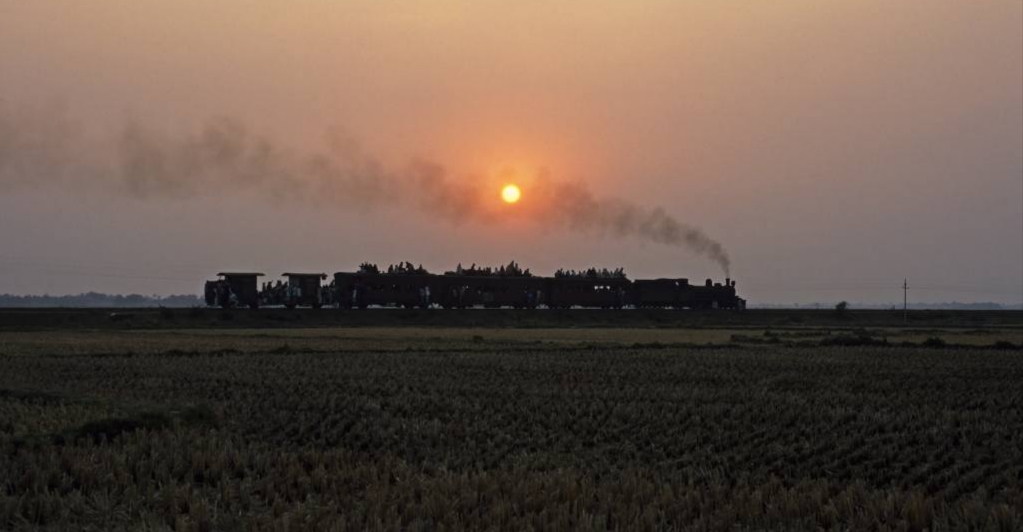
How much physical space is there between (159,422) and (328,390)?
8.25m

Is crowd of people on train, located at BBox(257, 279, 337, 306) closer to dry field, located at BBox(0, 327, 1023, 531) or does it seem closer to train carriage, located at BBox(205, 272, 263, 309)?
train carriage, located at BBox(205, 272, 263, 309)

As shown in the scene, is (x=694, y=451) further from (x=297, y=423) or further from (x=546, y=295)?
(x=546, y=295)

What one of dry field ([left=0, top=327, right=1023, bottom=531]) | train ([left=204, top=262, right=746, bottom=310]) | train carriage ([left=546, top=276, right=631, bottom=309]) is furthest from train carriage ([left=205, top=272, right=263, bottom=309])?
dry field ([left=0, top=327, right=1023, bottom=531])

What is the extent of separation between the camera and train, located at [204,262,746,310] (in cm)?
7988

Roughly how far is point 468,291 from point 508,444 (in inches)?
2639

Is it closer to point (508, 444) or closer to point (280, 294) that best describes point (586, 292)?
point (280, 294)

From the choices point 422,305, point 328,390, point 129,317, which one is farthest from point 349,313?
point 328,390

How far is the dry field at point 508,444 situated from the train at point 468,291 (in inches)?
1599

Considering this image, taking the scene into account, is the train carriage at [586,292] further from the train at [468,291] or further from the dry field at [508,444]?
the dry field at [508,444]

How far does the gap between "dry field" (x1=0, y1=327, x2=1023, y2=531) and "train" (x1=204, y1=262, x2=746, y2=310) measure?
4063 cm

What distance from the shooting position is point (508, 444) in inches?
776

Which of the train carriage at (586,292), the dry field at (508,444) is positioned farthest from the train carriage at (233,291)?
the dry field at (508,444)

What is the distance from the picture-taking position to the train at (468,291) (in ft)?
262

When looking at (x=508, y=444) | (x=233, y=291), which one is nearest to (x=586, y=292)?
(x=233, y=291)
